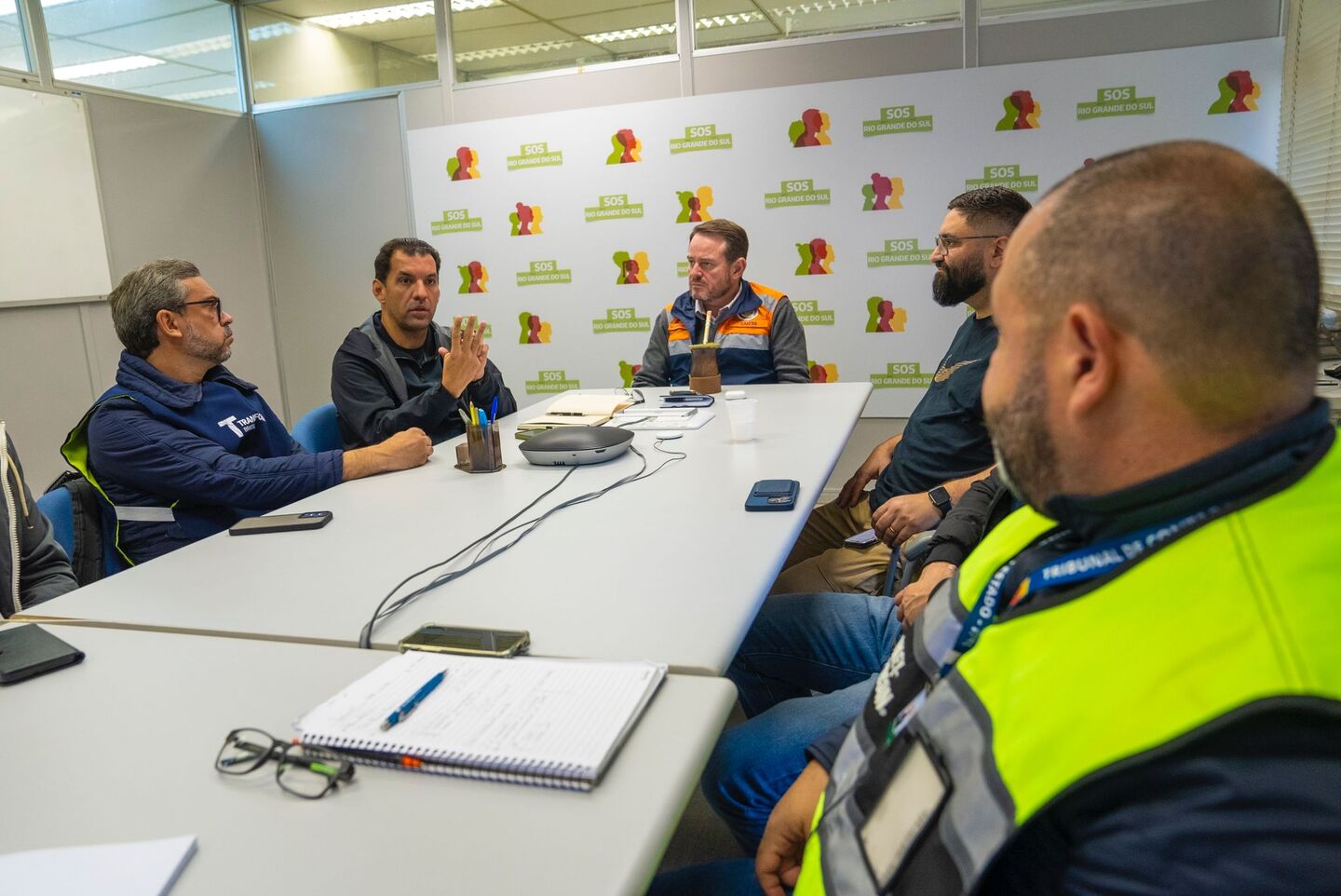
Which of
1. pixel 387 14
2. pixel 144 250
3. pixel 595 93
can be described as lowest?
pixel 144 250

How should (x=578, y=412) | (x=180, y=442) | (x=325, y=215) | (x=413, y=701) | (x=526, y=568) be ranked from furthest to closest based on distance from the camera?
(x=325, y=215) < (x=578, y=412) < (x=180, y=442) < (x=526, y=568) < (x=413, y=701)

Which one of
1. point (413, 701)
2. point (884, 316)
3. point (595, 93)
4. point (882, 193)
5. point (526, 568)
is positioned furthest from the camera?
point (595, 93)

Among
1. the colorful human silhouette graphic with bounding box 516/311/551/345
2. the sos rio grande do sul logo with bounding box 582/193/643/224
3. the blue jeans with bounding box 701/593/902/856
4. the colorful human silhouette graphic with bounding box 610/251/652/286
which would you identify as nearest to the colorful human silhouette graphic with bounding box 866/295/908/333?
the colorful human silhouette graphic with bounding box 610/251/652/286

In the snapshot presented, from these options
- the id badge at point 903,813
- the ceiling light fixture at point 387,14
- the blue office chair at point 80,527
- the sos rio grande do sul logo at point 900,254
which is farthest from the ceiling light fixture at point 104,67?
the id badge at point 903,813

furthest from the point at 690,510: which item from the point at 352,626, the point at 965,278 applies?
the point at 965,278

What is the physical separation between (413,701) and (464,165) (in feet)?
13.8

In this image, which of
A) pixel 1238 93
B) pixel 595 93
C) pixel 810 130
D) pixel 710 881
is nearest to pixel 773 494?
pixel 710 881

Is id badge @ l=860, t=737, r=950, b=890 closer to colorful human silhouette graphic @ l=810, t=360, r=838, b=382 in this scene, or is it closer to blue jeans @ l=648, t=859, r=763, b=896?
blue jeans @ l=648, t=859, r=763, b=896

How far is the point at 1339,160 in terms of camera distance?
10.2ft

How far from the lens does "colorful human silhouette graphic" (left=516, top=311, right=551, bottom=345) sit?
470cm

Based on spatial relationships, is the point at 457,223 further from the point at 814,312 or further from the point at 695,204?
the point at 814,312

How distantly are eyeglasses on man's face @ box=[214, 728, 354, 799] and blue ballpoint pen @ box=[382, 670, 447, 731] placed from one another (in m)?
0.06

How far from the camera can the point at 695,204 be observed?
4.34 m

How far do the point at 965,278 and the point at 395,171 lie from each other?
3.64m
